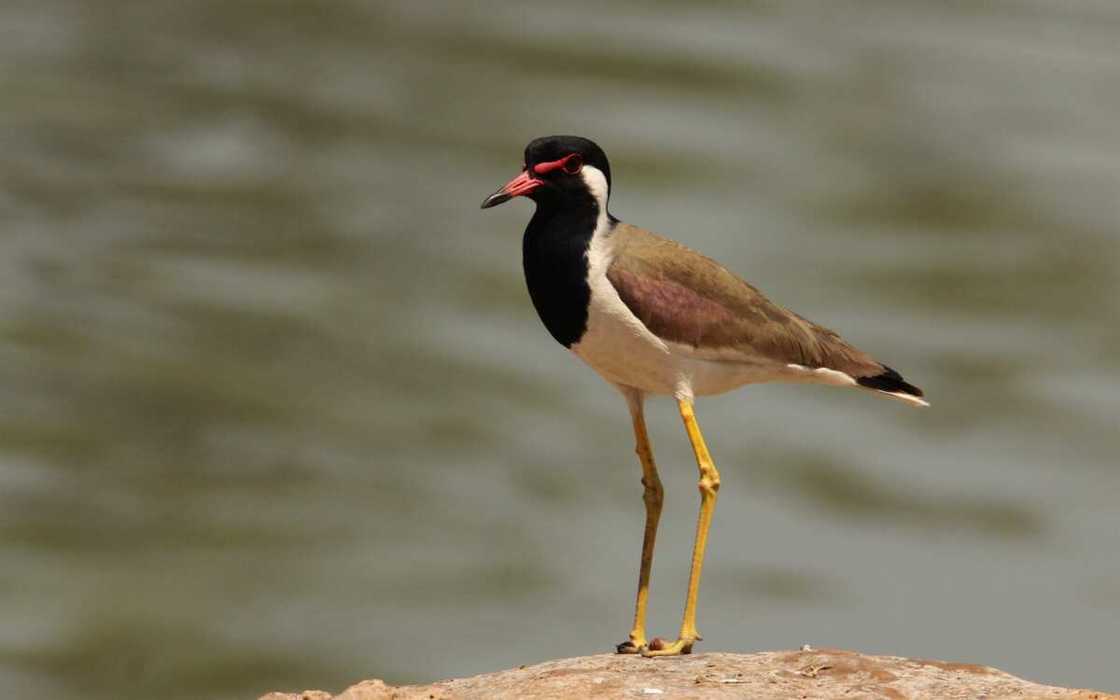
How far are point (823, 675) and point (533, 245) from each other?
207 cm

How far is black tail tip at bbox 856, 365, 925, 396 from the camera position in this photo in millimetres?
10445

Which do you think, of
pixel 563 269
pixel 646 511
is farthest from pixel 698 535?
pixel 563 269

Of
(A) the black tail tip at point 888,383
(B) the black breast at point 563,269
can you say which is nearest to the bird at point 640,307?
(B) the black breast at point 563,269

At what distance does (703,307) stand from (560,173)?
79 cm

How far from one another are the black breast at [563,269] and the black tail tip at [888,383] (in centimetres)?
137

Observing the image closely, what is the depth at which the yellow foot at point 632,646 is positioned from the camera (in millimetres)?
9875

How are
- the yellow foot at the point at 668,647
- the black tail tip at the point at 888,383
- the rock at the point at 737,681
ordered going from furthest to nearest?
1. the black tail tip at the point at 888,383
2. the yellow foot at the point at 668,647
3. the rock at the point at 737,681

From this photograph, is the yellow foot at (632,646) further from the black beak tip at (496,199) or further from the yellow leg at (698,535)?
the black beak tip at (496,199)

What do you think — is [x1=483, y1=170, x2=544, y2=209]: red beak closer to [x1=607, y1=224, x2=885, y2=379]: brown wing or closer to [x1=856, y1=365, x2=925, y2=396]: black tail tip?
[x1=607, y1=224, x2=885, y2=379]: brown wing

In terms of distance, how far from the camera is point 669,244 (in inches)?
399

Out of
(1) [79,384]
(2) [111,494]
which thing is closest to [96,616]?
(2) [111,494]

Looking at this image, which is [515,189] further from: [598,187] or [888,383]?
[888,383]

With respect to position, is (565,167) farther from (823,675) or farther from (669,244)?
(823,675)

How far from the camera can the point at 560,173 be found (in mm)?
9859
